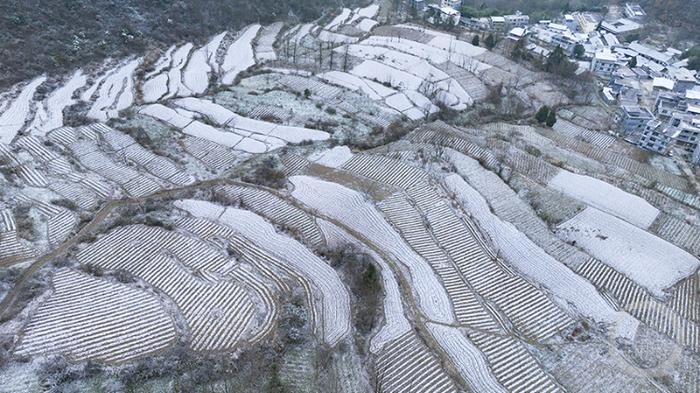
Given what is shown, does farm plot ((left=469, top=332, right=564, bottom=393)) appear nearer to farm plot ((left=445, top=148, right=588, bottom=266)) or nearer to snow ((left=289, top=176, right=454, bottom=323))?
snow ((left=289, top=176, right=454, bottom=323))

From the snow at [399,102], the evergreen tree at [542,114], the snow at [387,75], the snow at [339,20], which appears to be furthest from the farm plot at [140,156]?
the snow at [339,20]

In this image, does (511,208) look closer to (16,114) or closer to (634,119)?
(634,119)

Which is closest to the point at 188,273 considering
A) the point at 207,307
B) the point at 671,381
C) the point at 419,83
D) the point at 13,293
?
the point at 207,307

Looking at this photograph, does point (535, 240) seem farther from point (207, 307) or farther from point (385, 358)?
point (207, 307)

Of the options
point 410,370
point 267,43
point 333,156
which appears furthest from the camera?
point 267,43

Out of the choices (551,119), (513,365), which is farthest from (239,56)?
(513,365)

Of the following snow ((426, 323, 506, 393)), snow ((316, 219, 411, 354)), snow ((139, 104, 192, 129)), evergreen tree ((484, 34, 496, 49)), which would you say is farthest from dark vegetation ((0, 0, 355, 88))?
snow ((426, 323, 506, 393))
